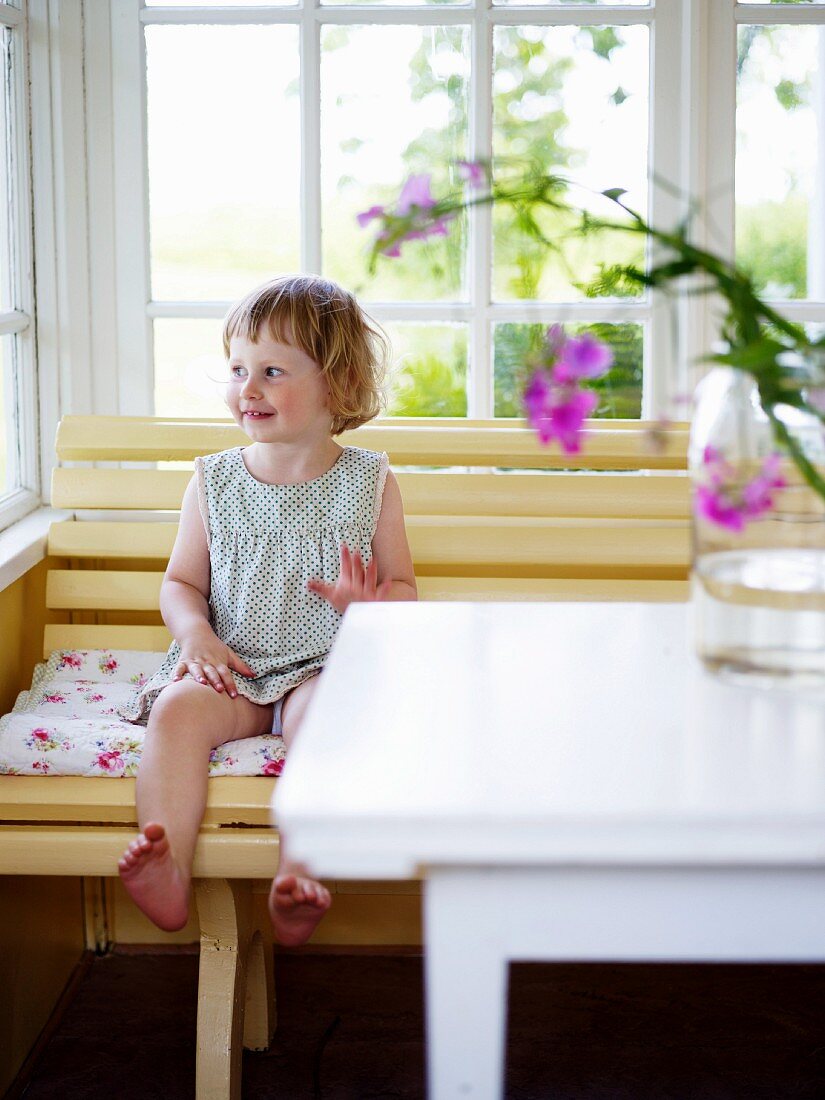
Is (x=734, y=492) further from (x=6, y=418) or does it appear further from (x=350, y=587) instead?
(x=6, y=418)

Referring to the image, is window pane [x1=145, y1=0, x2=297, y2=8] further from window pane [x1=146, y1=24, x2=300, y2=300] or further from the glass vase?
the glass vase

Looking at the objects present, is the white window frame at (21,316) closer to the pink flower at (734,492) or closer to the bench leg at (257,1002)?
the bench leg at (257,1002)

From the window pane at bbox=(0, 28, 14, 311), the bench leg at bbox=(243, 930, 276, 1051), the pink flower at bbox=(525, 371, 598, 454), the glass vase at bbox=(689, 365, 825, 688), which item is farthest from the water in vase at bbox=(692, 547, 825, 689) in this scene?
the window pane at bbox=(0, 28, 14, 311)

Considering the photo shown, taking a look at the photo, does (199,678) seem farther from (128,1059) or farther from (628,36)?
(628,36)

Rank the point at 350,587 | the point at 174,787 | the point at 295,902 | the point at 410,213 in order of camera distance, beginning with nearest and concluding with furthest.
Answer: the point at 410,213 → the point at 295,902 → the point at 174,787 → the point at 350,587

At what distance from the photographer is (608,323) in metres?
2.46

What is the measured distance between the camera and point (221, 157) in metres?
2.42

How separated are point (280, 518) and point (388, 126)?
0.81m

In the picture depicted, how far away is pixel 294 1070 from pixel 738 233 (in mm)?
1621

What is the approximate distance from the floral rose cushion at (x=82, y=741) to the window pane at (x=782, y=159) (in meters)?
1.30

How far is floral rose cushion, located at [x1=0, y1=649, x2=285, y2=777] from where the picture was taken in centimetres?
174

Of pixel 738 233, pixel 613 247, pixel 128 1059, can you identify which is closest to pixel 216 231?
pixel 613 247

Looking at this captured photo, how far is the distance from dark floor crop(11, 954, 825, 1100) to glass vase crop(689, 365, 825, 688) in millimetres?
1074

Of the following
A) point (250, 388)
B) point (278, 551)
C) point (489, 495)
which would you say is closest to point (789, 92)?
point (489, 495)
